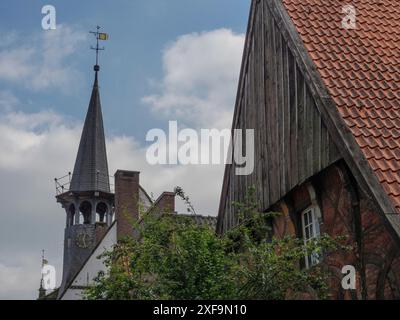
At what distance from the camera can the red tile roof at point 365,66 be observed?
10.7 m

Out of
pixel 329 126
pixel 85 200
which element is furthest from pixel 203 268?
pixel 85 200

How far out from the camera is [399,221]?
30.5 ft

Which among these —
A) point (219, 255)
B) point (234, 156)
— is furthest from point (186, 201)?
point (234, 156)

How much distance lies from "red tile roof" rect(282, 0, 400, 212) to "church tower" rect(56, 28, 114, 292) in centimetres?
3993

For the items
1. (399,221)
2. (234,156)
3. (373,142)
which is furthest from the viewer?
(234,156)

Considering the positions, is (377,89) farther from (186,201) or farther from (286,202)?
(186,201)

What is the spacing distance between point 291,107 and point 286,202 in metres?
1.86

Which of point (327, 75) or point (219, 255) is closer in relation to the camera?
point (219, 255)

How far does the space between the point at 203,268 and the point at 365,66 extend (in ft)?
17.7

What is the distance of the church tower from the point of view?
53.8 metres

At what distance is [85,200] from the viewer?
55312 millimetres

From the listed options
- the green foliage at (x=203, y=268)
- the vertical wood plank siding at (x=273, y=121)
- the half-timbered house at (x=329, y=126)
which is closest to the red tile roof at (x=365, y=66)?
the half-timbered house at (x=329, y=126)

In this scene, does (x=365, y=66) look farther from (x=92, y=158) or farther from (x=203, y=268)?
(x=92, y=158)

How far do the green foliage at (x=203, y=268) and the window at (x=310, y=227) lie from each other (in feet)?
3.95
